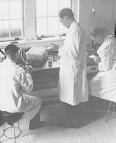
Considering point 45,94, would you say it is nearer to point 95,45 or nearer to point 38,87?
point 38,87

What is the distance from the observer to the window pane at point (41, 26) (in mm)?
4512

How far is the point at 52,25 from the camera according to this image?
4688 millimetres

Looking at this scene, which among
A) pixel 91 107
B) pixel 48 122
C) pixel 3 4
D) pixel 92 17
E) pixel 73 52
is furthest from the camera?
pixel 92 17

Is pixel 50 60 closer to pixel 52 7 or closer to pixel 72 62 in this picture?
pixel 72 62

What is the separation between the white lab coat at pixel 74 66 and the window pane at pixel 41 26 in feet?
5.17

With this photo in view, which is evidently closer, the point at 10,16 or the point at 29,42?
the point at 29,42

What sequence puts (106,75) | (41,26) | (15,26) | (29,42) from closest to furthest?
(106,75) < (29,42) < (15,26) < (41,26)

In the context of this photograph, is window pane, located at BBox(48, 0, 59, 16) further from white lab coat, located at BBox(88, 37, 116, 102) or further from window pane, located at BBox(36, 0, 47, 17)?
white lab coat, located at BBox(88, 37, 116, 102)

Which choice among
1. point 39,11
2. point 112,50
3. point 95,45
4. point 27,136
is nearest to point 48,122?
point 27,136

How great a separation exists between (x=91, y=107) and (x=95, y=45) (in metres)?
1.15

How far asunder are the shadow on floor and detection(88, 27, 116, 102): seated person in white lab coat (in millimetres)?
389

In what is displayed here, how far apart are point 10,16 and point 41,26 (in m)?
0.57

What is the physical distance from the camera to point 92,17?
458cm

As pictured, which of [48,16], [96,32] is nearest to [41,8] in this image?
[48,16]
